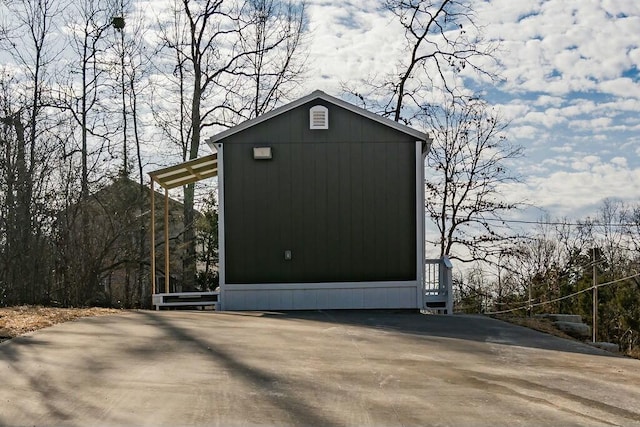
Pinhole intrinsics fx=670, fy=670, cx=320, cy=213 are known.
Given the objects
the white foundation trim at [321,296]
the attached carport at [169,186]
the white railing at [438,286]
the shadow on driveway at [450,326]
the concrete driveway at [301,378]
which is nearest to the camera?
the concrete driveway at [301,378]

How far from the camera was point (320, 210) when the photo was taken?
12.6 metres

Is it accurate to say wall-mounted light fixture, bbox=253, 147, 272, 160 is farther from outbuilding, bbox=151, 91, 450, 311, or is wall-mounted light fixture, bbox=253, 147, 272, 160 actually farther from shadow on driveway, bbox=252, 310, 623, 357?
shadow on driveway, bbox=252, 310, 623, 357

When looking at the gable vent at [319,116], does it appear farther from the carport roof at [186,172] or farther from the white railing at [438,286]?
the white railing at [438,286]

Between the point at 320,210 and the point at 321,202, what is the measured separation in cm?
15

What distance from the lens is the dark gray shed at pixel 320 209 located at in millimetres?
12453

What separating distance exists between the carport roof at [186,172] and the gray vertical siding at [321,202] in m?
0.90

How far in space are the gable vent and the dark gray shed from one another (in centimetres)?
2

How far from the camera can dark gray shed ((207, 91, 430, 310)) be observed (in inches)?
490

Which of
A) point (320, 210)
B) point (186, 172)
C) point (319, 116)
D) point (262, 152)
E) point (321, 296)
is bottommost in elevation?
point (321, 296)

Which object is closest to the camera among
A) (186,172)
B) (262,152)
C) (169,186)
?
(262,152)

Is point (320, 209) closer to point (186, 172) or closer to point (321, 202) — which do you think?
point (321, 202)

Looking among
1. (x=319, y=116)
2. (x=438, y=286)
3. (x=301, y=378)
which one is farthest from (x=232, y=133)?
(x=301, y=378)

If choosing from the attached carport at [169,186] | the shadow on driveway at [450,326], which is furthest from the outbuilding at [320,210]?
the attached carport at [169,186]

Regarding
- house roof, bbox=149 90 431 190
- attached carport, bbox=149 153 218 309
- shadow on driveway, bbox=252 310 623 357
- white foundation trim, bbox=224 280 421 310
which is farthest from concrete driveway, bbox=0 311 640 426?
house roof, bbox=149 90 431 190
